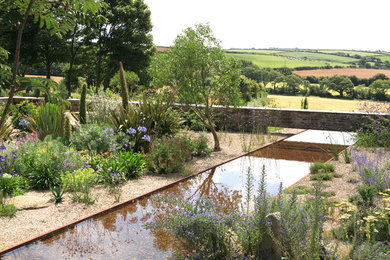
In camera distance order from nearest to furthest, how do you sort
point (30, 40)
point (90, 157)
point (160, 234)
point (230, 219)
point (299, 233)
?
point (299, 233)
point (230, 219)
point (160, 234)
point (90, 157)
point (30, 40)

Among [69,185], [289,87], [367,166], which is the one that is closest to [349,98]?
[289,87]

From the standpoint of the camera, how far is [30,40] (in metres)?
25.0

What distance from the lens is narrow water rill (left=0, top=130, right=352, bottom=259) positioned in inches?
145

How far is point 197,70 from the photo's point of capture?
8.73 m

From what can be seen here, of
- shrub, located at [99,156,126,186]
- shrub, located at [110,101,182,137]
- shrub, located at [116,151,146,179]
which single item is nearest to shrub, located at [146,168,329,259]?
shrub, located at [99,156,126,186]

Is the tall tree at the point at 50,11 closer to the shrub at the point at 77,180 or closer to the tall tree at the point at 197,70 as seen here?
the shrub at the point at 77,180

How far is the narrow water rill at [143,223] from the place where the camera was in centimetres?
369

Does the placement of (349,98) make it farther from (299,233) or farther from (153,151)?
(299,233)

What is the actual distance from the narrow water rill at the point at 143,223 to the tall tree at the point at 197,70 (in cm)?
190

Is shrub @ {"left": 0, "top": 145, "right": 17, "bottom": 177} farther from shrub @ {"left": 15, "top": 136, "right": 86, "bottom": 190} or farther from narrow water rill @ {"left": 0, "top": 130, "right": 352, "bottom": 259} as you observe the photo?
narrow water rill @ {"left": 0, "top": 130, "right": 352, "bottom": 259}

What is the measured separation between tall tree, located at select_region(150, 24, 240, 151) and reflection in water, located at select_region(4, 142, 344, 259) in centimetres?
219

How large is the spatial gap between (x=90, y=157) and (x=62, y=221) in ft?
6.71

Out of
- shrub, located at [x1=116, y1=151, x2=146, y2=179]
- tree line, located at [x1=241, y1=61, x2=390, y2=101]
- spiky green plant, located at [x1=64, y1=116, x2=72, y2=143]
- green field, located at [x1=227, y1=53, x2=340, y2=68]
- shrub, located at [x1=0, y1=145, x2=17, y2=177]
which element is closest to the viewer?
shrub, located at [x1=0, y1=145, x2=17, y2=177]

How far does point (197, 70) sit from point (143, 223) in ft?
16.5
